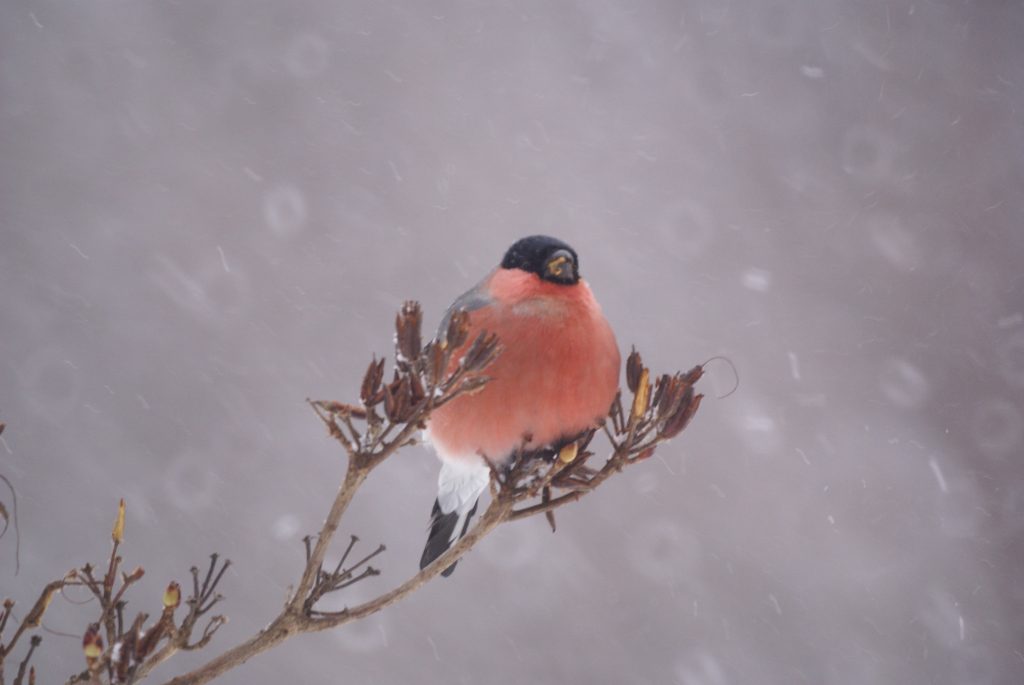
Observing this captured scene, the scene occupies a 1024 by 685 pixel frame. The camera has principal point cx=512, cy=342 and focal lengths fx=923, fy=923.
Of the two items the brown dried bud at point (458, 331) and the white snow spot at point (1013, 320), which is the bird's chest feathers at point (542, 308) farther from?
the white snow spot at point (1013, 320)

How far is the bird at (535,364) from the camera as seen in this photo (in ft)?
2.23

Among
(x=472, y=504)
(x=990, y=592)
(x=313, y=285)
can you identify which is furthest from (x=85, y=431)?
(x=990, y=592)

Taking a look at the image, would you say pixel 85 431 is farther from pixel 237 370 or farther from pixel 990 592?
pixel 990 592

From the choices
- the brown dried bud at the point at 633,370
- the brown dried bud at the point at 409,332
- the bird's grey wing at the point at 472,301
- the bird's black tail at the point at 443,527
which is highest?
the bird's grey wing at the point at 472,301

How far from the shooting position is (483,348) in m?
0.56

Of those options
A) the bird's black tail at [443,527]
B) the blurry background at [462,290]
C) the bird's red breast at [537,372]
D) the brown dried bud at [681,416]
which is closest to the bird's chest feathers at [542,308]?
the bird's red breast at [537,372]

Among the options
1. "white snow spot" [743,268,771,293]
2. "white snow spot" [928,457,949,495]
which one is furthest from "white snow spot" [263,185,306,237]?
"white snow spot" [928,457,949,495]

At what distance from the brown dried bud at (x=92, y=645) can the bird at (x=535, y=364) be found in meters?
0.25

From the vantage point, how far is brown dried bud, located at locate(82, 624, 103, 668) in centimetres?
51

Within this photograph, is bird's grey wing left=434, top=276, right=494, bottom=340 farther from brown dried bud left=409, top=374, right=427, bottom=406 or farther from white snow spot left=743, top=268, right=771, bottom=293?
white snow spot left=743, top=268, right=771, bottom=293

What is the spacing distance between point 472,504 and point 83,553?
1.70 meters

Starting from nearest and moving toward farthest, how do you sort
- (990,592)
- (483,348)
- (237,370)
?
(483,348) < (990,592) < (237,370)

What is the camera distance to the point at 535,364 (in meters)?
0.68

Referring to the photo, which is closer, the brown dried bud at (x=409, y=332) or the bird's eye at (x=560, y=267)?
the brown dried bud at (x=409, y=332)
